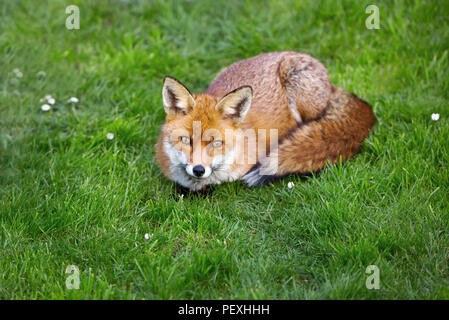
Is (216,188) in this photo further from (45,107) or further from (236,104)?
(45,107)

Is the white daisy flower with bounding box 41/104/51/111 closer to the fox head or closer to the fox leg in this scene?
the fox head

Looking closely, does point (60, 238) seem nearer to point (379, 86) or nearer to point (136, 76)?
point (136, 76)

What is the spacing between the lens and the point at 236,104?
3.92 meters

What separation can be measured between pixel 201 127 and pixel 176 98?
14.0 inches

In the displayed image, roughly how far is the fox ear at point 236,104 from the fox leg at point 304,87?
2.93 feet

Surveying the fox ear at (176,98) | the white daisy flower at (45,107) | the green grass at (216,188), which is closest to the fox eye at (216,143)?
the fox ear at (176,98)

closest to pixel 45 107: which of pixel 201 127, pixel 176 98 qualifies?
pixel 176 98

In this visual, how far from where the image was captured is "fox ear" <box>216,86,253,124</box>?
3.80 m

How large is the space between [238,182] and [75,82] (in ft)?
8.02

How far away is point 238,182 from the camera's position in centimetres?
428

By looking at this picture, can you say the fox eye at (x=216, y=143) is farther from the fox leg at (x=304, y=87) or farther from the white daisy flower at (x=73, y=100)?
the white daisy flower at (x=73, y=100)

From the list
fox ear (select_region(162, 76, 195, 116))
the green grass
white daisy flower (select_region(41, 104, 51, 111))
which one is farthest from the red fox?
white daisy flower (select_region(41, 104, 51, 111))

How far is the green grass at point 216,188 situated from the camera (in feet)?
10.5
